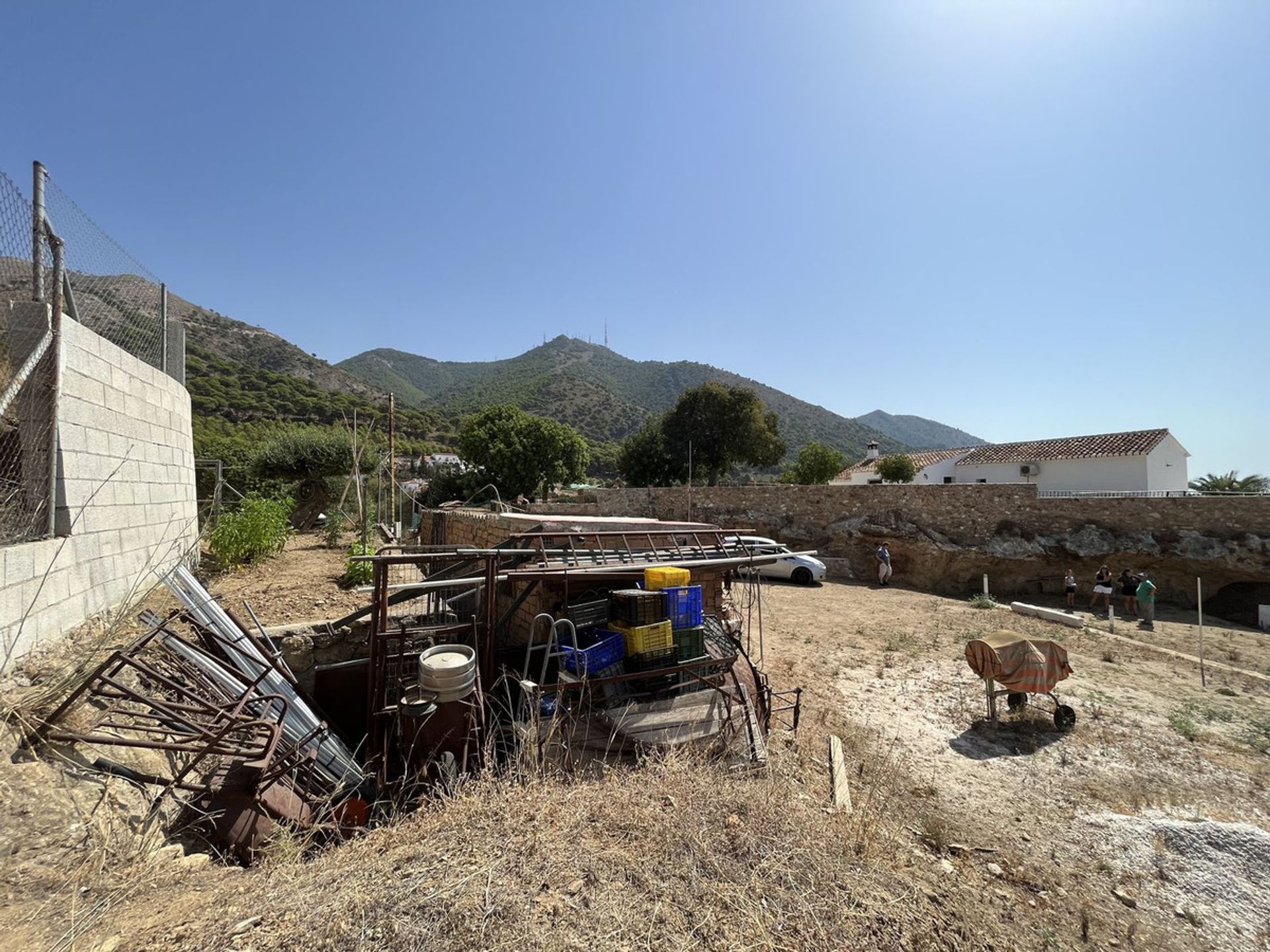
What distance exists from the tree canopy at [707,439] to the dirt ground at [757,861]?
26.6 metres

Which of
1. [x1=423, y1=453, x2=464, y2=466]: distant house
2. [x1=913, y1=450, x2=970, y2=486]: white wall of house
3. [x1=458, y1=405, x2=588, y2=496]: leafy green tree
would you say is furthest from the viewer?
[x1=913, y1=450, x2=970, y2=486]: white wall of house

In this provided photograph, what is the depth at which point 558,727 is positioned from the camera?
14.0 ft

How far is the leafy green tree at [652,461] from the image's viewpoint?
33500 mm

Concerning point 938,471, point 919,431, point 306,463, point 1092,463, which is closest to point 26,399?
point 306,463

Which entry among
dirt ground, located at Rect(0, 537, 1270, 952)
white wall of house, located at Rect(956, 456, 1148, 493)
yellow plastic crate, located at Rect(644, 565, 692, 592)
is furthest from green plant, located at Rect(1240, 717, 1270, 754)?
white wall of house, located at Rect(956, 456, 1148, 493)

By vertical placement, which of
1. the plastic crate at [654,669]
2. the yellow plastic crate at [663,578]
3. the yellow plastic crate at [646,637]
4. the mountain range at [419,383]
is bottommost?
the plastic crate at [654,669]

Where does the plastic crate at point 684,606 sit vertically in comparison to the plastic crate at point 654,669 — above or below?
above

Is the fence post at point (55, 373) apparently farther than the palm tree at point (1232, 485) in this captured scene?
No

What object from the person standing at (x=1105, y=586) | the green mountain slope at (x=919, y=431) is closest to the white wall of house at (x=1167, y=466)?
the person standing at (x=1105, y=586)

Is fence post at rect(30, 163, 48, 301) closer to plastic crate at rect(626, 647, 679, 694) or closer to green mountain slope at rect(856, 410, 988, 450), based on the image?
plastic crate at rect(626, 647, 679, 694)

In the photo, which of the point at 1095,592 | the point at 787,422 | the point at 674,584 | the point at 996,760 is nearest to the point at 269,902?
the point at 674,584

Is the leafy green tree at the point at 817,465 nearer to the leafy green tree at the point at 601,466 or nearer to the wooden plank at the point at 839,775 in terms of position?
the leafy green tree at the point at 601,466

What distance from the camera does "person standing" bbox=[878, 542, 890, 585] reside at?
16.7 meters

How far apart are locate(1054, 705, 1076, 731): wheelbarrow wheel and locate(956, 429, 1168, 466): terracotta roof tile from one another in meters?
23.9
